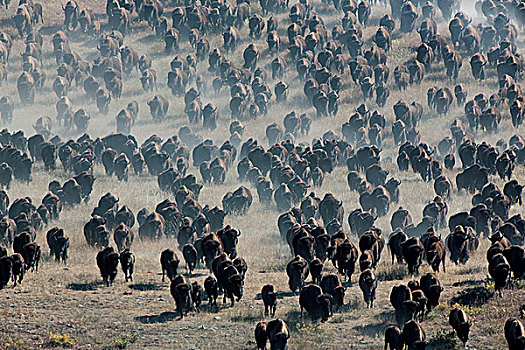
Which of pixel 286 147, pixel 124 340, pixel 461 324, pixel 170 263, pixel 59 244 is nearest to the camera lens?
pixel 461 324

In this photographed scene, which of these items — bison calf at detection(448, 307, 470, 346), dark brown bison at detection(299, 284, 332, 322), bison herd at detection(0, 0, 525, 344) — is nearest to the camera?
bison calf at detection(448, 307, 470, 346)

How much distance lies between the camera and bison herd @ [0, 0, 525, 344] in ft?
82.9

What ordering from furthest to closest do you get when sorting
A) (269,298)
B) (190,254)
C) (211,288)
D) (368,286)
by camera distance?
(190,254)
(211,288)
(368,286)
(269,298)

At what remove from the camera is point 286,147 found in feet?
170

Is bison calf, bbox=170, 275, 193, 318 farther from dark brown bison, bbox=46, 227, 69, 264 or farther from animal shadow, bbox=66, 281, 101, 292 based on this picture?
dark brown bison, bbox=46, 227, 69, 264

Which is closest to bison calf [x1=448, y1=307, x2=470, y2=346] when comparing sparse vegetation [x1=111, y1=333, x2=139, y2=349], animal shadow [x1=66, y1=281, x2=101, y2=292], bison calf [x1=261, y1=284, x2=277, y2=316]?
bison calf [x1=261, y1=284, x2=277, y2=316]

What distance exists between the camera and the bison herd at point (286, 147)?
82.9 feet

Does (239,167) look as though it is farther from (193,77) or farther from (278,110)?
(193,77)

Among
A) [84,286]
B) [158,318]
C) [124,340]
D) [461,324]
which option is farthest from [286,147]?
[461,324]

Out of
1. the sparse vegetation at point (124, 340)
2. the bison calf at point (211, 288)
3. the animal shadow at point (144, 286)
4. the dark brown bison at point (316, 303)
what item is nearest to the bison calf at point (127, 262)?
the animal shadow at point (144, 286)

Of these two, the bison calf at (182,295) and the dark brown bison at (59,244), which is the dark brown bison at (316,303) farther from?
the dark brown bison at (59,244)

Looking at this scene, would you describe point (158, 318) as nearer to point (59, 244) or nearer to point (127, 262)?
point (127, 262)

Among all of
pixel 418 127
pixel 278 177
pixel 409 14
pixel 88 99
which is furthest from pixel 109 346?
pixel 409 14

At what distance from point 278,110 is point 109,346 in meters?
47.0
